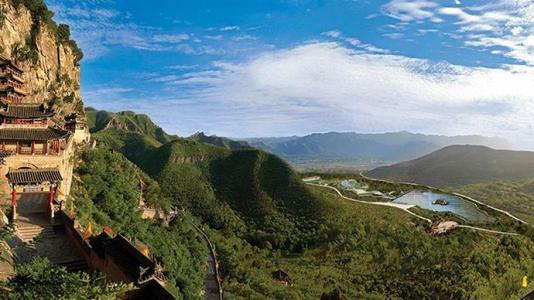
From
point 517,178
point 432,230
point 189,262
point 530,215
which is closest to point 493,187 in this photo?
point 517,178

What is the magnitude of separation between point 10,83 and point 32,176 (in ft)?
55.5

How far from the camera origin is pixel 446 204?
82.6 m

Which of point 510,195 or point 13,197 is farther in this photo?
point 510,195

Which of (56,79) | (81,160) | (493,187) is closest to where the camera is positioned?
(81,160)

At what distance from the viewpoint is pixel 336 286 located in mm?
42500

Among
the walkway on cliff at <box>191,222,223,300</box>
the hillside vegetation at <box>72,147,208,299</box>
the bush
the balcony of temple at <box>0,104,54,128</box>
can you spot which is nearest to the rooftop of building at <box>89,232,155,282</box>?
the bush

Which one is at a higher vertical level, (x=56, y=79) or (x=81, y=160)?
(x=56, y=79)

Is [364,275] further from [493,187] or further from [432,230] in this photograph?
[493,187]

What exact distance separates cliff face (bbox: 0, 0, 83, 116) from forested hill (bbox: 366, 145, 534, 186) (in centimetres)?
13973

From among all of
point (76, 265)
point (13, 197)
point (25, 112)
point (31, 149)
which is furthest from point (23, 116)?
point (76, 265)

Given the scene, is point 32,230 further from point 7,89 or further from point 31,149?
point 7,89

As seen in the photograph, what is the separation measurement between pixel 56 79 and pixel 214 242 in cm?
2737

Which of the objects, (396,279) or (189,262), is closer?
(189,262)

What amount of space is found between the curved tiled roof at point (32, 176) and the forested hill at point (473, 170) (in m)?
153
